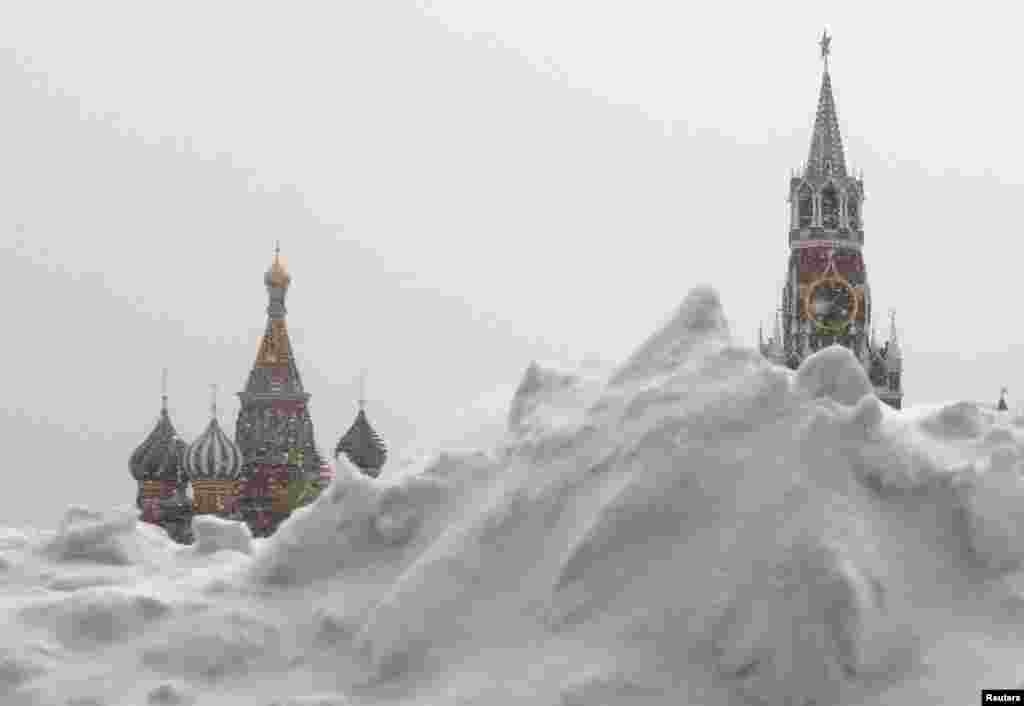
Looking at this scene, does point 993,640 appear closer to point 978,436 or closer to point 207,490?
point 978,436

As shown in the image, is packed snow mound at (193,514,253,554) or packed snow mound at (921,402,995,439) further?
packed snow mound at (193,514,253,554)

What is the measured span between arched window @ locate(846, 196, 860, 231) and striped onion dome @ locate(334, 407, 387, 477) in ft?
54.3

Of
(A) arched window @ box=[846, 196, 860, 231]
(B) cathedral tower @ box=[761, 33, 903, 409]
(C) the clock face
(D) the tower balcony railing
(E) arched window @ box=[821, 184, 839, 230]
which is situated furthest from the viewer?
(A) arched window @ box=[846, 196, 860, 231]

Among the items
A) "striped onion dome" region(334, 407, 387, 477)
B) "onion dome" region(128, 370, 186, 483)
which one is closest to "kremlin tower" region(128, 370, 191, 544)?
"onion dome" region(128, 370, 186, 483)

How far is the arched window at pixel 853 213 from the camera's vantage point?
48281 millimetres

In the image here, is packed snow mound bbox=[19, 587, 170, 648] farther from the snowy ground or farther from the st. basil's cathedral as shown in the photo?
the st. basil's cathedral

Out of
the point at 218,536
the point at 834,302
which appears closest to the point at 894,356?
the point at 834,302

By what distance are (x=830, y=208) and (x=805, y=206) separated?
80cm

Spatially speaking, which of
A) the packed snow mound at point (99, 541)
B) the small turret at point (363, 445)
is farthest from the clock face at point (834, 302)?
the packed snow mound at point (99, 541)

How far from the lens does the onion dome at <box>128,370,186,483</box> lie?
142 feet

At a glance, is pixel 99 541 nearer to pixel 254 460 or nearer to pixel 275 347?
pixel 254 460

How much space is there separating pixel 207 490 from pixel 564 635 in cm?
4087

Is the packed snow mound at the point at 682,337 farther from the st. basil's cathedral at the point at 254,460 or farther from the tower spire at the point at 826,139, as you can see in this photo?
the tower spire at the point at 826,139

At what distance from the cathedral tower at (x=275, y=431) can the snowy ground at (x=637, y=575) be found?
36910 millimetres
